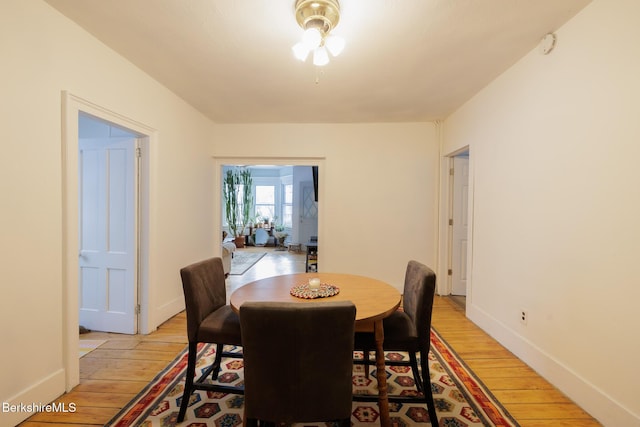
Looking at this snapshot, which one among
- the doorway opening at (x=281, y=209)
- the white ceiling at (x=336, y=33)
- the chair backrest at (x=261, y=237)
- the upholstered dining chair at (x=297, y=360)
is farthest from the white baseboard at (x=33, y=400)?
the chair backrest at (x=261, y=237)

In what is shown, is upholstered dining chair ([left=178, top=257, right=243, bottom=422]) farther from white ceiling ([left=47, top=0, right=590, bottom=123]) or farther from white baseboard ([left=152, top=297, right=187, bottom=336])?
white ceiling ([left=47, top=0, right=590, bottom=123])

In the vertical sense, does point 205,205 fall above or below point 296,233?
above

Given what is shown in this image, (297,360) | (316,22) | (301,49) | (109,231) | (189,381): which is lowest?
(189,381)

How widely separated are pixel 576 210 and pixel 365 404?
182cm

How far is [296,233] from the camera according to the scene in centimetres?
823

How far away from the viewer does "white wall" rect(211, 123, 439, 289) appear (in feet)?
12.9

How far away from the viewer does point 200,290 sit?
171 cm

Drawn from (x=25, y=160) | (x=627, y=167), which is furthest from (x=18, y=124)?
(x=627, y=167)

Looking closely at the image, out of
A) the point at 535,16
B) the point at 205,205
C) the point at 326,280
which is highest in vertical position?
the point at 535,16

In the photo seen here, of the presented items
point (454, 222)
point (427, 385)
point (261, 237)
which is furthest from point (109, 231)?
point (261, 237)

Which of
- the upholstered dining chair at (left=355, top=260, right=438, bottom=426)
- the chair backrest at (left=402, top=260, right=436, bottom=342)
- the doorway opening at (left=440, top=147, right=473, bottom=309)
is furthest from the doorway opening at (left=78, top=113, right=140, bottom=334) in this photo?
the doorway opening at (left=440, top=147, right=473, bottom=309)

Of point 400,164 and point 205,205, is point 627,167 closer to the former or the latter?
point 400,164

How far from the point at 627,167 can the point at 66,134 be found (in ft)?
10.8

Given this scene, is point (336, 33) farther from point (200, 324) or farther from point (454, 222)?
point (454, 222)
